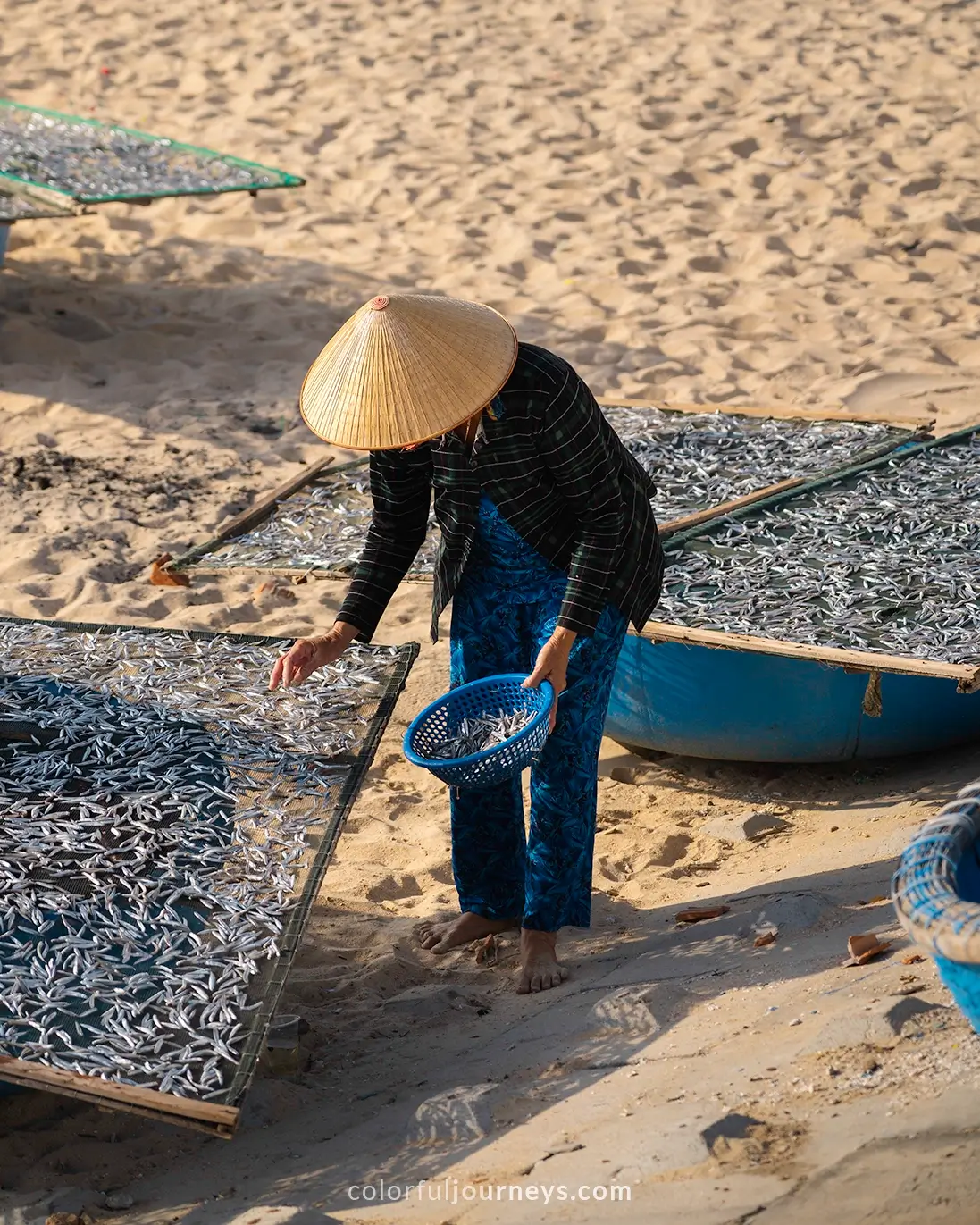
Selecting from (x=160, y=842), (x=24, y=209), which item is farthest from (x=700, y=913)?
(x=24, y=209)

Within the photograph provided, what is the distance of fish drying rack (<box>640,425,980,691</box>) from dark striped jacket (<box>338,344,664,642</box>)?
29.3 inches

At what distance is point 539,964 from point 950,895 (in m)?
1.51

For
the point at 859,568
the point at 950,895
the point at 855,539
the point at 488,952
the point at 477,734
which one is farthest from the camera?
the point at 855,539

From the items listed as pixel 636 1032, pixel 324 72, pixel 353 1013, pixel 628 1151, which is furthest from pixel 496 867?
pixel 324 72

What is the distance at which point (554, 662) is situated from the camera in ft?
11.3

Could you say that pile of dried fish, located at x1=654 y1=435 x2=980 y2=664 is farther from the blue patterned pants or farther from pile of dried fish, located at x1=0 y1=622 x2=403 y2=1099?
pile of dried fish, located at x1=0 y1=622 x2=403 y2=1099

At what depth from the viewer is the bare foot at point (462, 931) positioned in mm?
4023

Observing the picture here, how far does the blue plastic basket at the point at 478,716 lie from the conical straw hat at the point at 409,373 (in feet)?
2.21

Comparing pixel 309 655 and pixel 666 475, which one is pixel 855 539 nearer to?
pixel 666 475

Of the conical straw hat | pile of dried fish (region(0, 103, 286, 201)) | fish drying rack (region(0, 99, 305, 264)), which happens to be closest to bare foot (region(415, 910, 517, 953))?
the conical straw hat

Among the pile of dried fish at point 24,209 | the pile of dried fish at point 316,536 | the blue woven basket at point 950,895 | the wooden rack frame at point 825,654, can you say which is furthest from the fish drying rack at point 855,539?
the pile of dried fish at point 24,209

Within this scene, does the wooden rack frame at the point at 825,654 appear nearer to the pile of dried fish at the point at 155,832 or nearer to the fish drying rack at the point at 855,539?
the fish drying rack at the point at 855,539

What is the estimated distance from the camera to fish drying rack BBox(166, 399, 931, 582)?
5.26 m

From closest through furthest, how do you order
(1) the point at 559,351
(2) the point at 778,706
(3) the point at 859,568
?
1. (2) the point at 778,706
2. (3) the point at 859,568
3. (1) the point at 559,351
